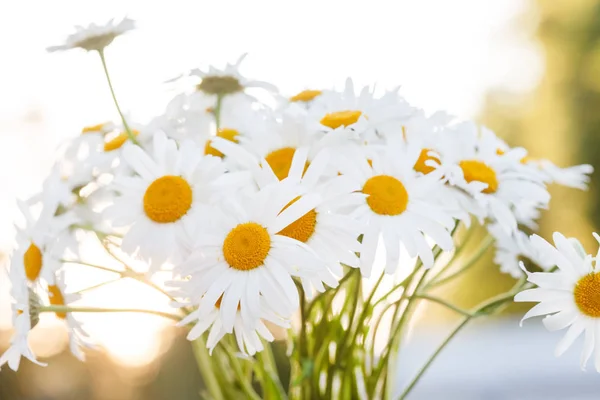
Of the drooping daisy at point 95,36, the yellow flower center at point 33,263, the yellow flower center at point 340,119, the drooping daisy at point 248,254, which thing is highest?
the drooping daisy at point 95,36

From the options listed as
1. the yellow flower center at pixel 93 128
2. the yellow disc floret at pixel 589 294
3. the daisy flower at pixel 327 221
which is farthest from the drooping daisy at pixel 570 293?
the yellow flower center at pixel 93 128

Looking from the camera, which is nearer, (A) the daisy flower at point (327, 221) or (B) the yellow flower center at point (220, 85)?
(A) the daisy flower at point (327, 221)

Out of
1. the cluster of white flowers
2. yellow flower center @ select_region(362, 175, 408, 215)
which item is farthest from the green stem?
yellow flower center @ select_region(362, 175, 408, 215)

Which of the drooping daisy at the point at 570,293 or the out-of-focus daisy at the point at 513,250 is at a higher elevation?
the drooping daisy at the point at 570,293

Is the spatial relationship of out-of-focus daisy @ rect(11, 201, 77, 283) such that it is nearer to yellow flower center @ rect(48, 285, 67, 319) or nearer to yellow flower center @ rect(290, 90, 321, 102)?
yellow flower center @ rect(48, 285, 67, 319)

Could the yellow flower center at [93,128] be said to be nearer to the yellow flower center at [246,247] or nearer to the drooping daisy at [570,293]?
the yellow flower center at [246,247]

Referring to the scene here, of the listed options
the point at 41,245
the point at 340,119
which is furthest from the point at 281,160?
the point at 41,245
